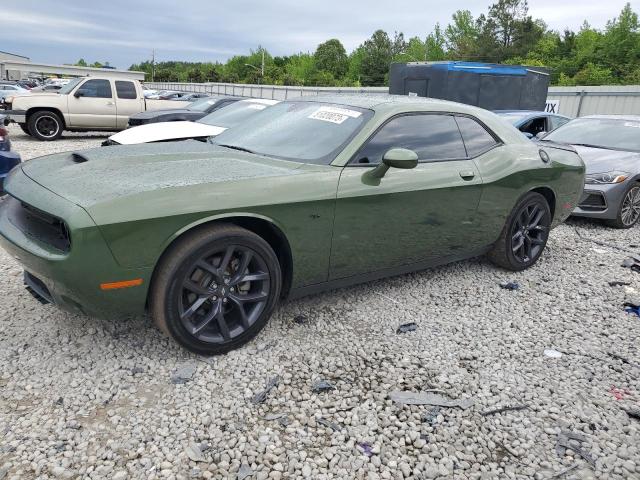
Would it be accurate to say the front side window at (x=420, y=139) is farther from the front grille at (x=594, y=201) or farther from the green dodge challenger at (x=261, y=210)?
the front grille at (x=594, y=201)

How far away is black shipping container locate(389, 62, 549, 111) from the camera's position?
46.9ft

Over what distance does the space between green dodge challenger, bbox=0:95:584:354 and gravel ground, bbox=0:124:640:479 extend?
1.00 feet

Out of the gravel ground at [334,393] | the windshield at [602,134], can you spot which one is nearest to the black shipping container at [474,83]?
the windshield at [602,134]

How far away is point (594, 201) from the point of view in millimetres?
6711

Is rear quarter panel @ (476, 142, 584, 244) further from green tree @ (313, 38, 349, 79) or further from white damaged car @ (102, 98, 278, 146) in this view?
green tree @ (313, 38, 349, 79)

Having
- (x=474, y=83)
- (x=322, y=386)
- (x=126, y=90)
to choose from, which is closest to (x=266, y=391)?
(x=322, y=386)

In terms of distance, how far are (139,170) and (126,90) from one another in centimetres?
1213

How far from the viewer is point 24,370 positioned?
2816 millimetres

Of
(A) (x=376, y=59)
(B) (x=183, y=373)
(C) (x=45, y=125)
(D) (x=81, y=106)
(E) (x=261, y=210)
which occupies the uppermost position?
(A) (x=376, y=59)

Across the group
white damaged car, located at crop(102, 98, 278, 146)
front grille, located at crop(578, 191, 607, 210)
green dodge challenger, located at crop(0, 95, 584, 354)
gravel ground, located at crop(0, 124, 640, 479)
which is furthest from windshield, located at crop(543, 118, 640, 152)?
white damaged car, located at crop(102, 98, 278, 146)

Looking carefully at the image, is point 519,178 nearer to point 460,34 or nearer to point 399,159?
point 399,159

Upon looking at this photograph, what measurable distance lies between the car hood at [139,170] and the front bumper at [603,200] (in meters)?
5.03

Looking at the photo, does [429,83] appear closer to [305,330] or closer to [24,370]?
→ [305,330]

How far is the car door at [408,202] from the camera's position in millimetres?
3381
